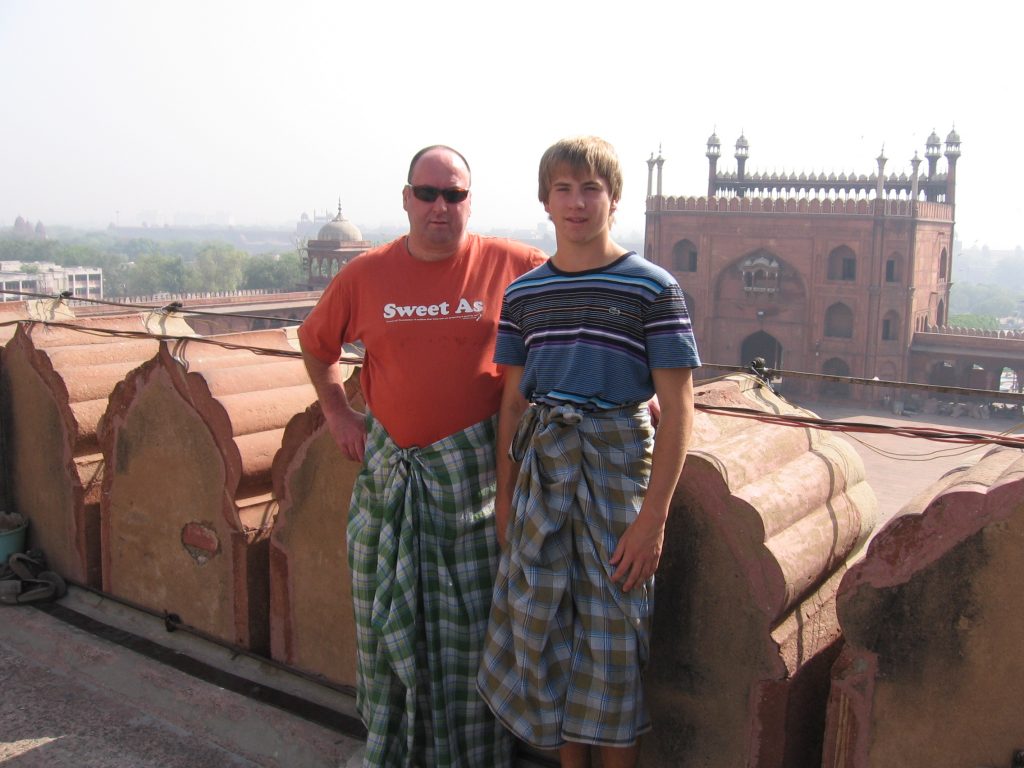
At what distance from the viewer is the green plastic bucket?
446 cm

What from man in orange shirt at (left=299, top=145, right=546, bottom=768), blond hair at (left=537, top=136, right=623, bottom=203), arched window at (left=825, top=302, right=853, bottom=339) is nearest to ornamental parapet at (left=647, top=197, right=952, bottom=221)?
arched window at (left=825, top=302, right=853, bottom=339)

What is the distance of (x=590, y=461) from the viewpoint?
207cm

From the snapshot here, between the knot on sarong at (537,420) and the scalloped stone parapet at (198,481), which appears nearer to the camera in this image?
the knot on sarong at (537,420)

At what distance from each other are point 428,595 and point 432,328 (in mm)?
641

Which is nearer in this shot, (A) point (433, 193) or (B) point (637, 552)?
(B) point (637, 552)

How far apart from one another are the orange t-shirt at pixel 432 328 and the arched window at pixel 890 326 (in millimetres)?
31151

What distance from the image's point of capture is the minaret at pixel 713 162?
3650 cm

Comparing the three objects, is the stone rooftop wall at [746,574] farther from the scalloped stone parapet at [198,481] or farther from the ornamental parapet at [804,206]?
the ornamental parapet at [804,206]

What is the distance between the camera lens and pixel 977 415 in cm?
2773

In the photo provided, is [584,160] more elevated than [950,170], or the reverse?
[950,170]

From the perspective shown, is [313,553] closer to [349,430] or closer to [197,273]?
[349,430]

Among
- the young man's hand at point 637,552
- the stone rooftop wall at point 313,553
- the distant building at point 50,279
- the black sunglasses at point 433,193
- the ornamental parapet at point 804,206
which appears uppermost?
the ornamental parapet at point 804,206

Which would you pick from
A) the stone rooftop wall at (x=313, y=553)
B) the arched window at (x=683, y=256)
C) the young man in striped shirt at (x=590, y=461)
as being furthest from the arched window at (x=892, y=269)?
the young man in striped shirt at (x=590, y=461)

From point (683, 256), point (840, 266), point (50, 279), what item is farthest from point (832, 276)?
point (50, 279)
